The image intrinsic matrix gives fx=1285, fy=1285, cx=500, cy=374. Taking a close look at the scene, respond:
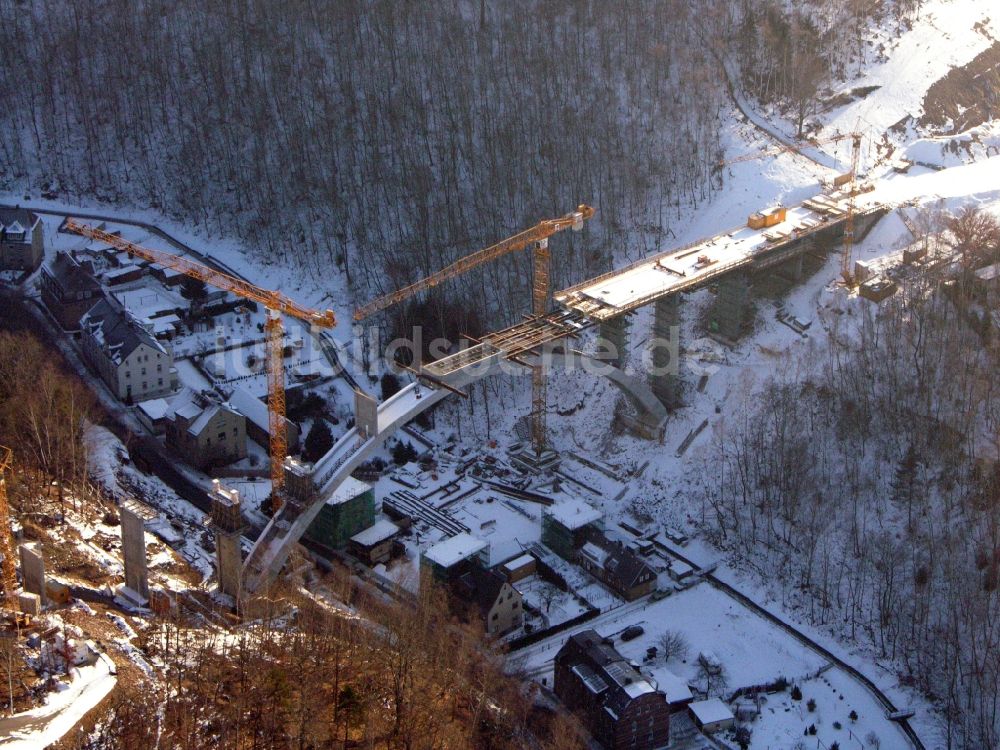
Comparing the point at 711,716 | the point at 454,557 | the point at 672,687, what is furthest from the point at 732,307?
the point at 711,716

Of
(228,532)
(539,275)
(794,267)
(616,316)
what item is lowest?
(228,532)

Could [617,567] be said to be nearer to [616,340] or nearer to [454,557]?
[454,557]

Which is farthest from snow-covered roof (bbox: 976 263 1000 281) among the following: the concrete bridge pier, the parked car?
the parked car

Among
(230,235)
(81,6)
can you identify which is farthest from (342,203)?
(81,6)

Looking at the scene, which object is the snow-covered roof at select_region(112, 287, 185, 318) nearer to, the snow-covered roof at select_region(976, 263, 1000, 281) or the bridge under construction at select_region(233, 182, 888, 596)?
the bridge under construction at select_region(233, 182, 888, 596)

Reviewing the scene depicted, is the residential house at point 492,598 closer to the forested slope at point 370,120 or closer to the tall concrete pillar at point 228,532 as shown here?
the tall concrete pillar at point 228,532

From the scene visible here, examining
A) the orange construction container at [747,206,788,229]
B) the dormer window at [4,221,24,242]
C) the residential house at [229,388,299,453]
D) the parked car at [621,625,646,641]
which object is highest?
the orange construction container at [747,206,788,229]

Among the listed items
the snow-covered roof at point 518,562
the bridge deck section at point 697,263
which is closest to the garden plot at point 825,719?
the snow-covered roof at point 518,562
